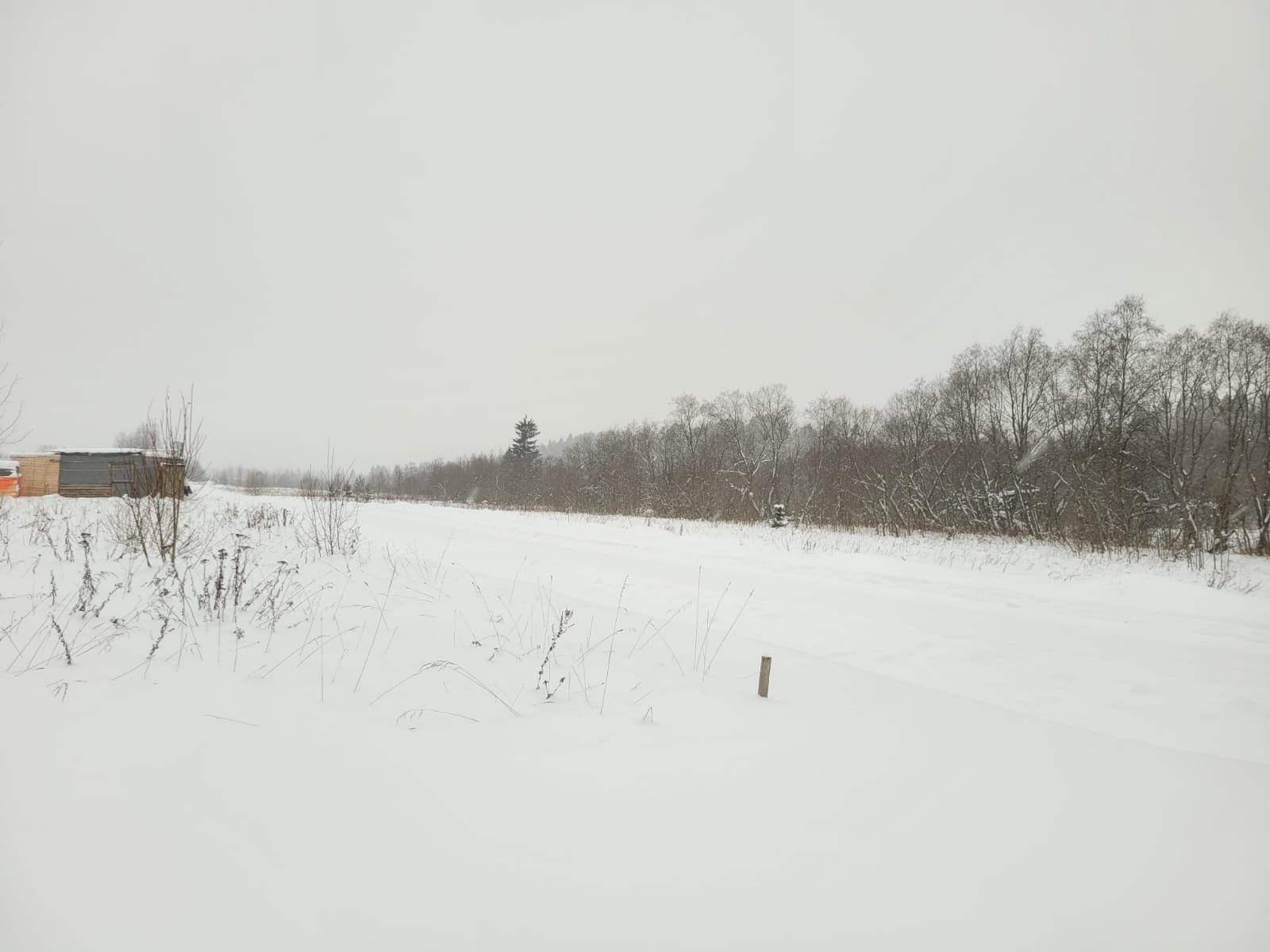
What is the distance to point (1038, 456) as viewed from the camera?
2547 cm

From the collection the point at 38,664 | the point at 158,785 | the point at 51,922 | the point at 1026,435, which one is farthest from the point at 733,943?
the point at 1026,435

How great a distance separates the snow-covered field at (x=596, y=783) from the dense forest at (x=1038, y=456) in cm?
978

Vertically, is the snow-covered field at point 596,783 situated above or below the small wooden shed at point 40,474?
below

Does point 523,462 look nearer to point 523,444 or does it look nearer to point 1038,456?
point 523,444

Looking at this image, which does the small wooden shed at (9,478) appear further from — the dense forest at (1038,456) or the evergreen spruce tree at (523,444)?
the evergreen spruce tree at (523,444)

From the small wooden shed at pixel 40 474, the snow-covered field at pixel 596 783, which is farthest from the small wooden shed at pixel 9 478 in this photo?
the snow-covered field at pixel 596 783

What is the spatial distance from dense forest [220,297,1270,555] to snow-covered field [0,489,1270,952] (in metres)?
9.78

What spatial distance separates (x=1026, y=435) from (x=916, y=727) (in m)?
29.9

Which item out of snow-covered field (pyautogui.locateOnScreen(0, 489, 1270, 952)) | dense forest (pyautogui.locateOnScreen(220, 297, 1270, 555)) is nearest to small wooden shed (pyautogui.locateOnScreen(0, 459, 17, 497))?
dense forest (pyautogui.locateOnScreen(220, 297, 1270, 555))

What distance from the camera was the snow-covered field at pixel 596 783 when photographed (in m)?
1.80

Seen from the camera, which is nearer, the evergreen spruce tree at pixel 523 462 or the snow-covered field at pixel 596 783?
the snow-covered field at pixel 596 783

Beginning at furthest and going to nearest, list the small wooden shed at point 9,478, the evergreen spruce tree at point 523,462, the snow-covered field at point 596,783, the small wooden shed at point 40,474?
1. the evergreen spruce tree at point 523,462
2. the small wooden shed at point 40,474
3. the small wooden shed at point 9,478
4. the snow-covered field at point 596,783

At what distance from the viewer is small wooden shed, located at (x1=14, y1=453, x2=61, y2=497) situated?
63.2ft

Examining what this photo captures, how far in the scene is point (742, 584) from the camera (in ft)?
28.9
